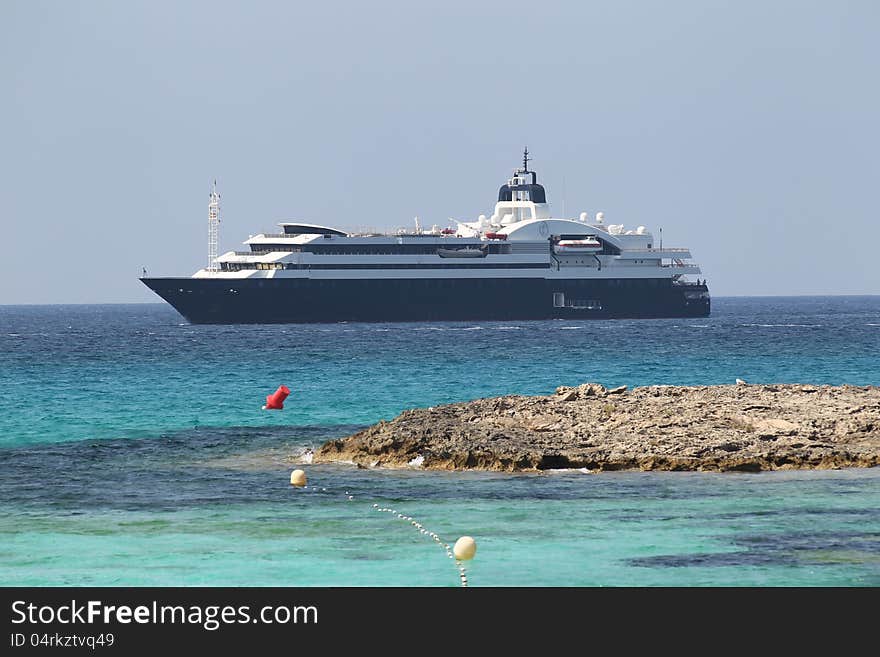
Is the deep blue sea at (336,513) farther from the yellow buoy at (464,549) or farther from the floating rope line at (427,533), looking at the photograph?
the yellow buoy at (464,549)

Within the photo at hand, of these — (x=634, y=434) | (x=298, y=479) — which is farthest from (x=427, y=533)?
(x=634, y=434)

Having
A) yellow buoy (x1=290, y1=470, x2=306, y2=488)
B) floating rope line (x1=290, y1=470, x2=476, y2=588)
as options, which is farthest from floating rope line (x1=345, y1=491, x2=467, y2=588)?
yellow buoy (x1=290, y1=470, x2=306, y2=488)

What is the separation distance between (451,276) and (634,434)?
97270 millimetres

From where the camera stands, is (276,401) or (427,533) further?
(276,401)

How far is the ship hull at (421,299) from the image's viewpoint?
117062mm

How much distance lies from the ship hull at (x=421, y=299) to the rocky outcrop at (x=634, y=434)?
86045 mm

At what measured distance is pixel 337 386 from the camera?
50.2 metres

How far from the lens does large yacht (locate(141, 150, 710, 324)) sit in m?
118

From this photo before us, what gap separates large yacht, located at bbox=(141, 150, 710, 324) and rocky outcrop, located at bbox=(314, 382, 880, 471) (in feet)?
285

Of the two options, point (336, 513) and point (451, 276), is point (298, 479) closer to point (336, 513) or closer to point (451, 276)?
point (336, 513)

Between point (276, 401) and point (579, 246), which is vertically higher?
point (579, 246)

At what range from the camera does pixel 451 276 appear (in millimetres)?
124625

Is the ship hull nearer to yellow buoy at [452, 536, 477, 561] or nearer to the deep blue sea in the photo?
the deep blue sea

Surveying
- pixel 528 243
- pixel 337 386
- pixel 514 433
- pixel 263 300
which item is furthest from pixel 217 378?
pixel 528 243
